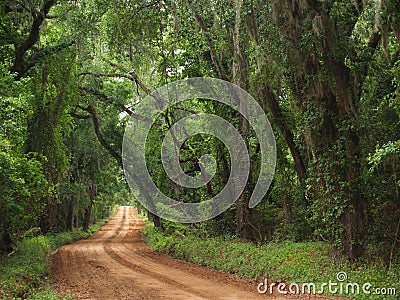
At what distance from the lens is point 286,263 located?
1171 centimetres

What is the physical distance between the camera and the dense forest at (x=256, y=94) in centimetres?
Answer: 1063

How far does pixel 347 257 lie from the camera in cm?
1061

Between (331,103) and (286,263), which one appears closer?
(331,103)

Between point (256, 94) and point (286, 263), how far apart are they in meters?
5.52

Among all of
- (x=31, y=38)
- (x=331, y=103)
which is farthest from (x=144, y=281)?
(x=31, y=38)

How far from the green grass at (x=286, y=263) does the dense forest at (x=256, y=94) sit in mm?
614

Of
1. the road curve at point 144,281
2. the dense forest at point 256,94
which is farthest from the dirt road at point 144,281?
the dense forest at point 256,94

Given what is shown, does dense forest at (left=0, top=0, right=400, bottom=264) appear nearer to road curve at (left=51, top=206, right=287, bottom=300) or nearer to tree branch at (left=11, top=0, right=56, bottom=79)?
tree branch at (left=11, top=0, right=56, bottom=79)

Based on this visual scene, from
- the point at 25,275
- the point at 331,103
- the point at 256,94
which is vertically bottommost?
the point at 25,275

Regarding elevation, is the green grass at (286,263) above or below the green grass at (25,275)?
above

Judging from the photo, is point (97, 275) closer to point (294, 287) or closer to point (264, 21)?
point (294, 287)

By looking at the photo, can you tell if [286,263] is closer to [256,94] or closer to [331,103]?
[331,103]

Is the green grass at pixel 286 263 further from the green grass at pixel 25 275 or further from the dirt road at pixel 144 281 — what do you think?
the green grass at pixel 25 275

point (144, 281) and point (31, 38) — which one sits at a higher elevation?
point (31, 38)
